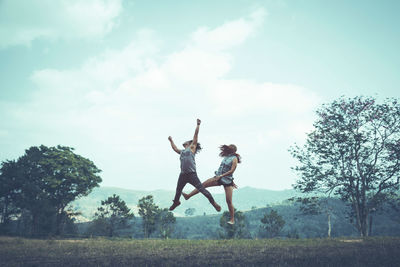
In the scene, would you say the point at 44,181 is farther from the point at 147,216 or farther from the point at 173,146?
the point at 173,146

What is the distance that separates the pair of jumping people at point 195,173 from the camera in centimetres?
661

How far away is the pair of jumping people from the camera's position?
661 centimetres

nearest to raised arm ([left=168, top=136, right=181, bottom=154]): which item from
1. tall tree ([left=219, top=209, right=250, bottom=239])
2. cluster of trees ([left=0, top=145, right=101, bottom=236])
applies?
cluster of trees ([left=0, top=145, right=101, bottom=236])

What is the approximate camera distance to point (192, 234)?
496ft

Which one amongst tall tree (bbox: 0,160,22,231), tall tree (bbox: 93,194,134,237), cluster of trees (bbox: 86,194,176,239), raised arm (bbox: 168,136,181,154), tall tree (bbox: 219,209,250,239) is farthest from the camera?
tall tree (bbox: 219,209,250,239)

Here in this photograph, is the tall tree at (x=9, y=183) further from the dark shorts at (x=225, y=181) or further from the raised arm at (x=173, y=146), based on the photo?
the dark shorts at (x=225, y=181)

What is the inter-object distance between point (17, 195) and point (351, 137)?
190 ft

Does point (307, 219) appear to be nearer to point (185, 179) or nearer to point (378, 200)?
point (378, 200)

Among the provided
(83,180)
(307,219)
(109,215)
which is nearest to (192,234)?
(307,219)

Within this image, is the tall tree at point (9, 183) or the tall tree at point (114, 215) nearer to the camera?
the tall tree at point (9, 183)

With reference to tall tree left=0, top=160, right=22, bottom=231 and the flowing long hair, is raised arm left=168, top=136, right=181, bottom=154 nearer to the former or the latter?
the flowing long hair

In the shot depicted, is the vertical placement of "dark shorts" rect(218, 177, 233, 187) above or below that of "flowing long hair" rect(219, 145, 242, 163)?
below

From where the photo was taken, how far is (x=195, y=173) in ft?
21.8

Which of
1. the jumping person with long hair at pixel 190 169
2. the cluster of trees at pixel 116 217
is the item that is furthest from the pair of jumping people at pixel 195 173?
the cluster of trees at pixel 116 217
